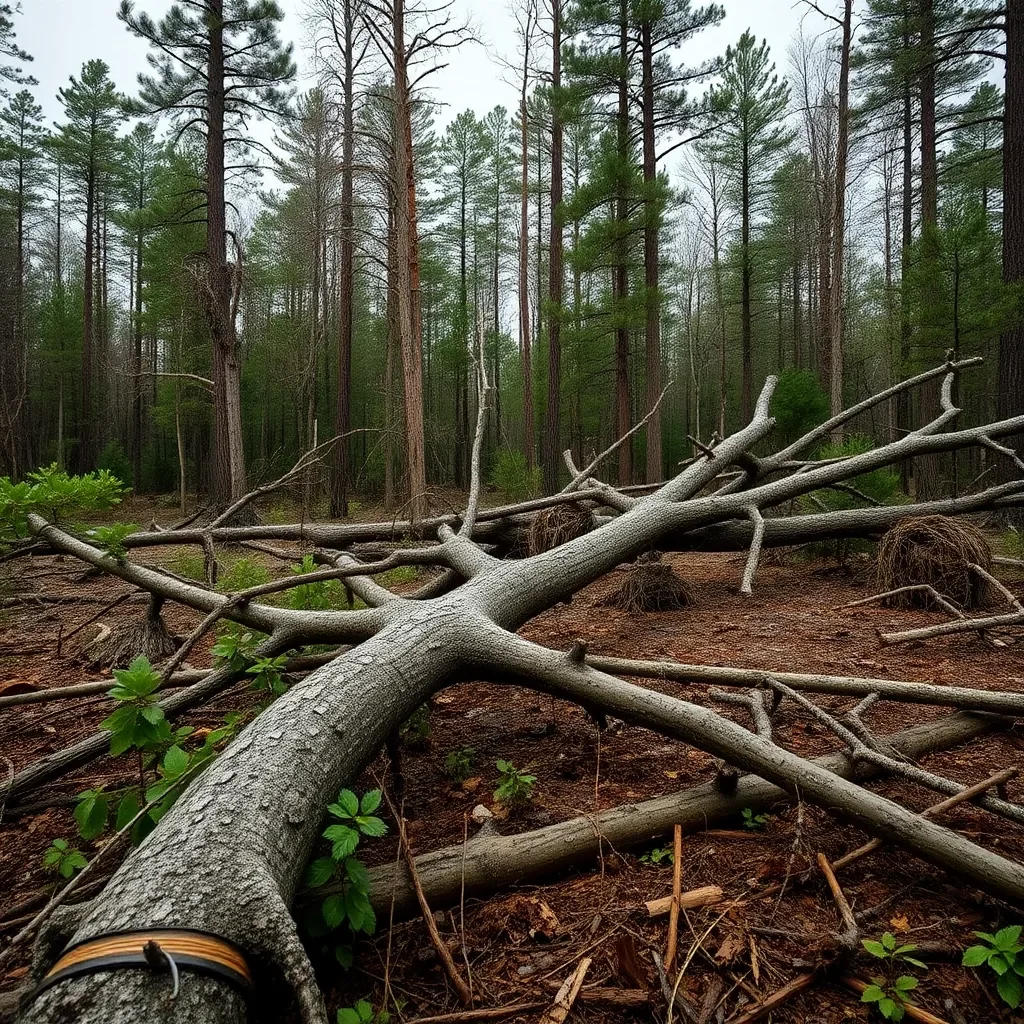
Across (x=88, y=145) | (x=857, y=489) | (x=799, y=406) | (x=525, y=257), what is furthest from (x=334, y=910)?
(x=88, y=145)

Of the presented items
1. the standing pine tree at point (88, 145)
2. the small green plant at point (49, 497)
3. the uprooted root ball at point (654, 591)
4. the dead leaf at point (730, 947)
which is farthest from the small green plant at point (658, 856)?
the standing pine tree at point (88, 145)

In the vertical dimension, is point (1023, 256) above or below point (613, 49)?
below

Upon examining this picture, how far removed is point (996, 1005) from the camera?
1196 millimetres

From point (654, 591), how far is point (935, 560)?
210 cm

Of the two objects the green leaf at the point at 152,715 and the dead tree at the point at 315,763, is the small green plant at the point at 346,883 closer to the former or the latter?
the dead tree at the point at 315,763

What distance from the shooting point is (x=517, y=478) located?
1827 centimetres

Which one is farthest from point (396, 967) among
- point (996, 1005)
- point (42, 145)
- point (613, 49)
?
point (42, 145)

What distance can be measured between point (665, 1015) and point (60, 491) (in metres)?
4.09

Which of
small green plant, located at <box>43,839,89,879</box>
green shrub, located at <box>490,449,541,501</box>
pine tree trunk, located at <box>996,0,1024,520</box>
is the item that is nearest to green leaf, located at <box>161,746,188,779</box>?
small green plant, located at <box>43,839,89,879</box>

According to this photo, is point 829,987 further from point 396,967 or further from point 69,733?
point 69,733

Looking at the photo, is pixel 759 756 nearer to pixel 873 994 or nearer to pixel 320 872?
pixel 873 994

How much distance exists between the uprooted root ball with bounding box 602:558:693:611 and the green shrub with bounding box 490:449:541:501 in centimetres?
1260

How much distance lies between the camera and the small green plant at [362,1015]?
1125 millimetres

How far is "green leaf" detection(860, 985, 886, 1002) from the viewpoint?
1170mm
